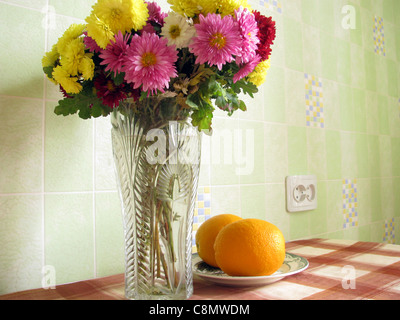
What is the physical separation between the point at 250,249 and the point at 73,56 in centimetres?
41

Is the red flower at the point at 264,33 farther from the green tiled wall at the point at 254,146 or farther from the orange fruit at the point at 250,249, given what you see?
the green tiled wall at the point at 254,146

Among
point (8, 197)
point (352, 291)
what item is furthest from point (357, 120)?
point (8, 197)

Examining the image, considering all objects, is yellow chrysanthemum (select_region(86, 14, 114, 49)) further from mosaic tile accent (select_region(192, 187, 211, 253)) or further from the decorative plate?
mosaic tile accent (select_region(192, 187, 211, 253))

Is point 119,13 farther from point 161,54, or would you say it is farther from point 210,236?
point 210,236

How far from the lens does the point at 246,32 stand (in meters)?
0.54

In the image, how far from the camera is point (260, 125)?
1.14m

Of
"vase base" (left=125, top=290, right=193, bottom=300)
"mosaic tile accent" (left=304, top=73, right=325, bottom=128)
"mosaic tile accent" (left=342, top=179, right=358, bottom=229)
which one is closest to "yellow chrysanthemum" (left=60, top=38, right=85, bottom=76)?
"vase base" (left=125, top=290, right=193, bottom=300)

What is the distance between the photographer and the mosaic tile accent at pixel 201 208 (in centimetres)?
97

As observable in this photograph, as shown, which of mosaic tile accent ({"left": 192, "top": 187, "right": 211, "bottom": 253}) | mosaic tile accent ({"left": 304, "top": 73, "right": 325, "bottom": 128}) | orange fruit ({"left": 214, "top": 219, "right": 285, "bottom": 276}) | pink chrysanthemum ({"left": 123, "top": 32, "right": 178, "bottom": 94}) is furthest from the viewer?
mosaic tile accent ({"left": 304, "top": 73, "right": 325, "bottom": 128})

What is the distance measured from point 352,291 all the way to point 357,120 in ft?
3.42

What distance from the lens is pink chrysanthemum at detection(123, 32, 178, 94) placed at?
52 centimetres

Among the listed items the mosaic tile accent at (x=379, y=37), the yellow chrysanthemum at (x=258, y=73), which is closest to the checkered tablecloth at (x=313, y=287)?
the yellow chrysanthemum at (x=258, y=73)

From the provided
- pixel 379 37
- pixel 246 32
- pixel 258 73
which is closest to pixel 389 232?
pixel 379 37

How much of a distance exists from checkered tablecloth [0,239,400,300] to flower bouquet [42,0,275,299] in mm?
75
